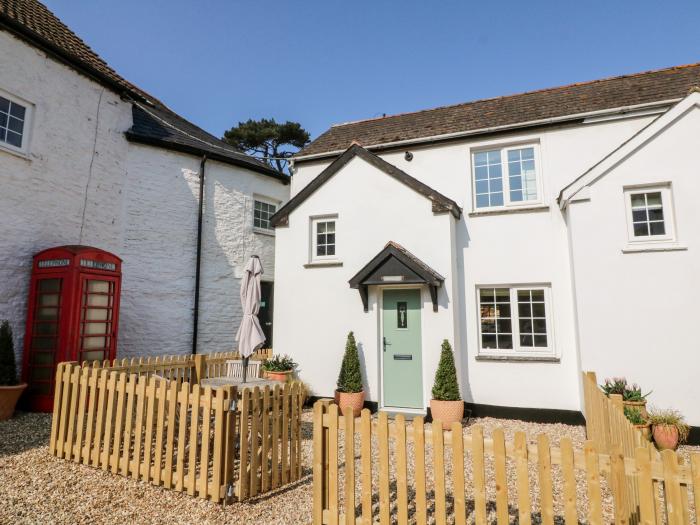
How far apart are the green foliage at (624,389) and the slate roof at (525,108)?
6.04 metres

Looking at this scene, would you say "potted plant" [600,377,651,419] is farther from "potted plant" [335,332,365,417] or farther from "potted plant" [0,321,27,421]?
"potted plant" [0,321,27,421]

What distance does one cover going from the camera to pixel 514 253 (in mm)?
9594

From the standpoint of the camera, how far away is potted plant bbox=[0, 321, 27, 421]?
742 cm

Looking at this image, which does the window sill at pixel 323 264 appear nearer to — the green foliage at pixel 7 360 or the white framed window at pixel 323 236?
the white framed window at pixel 323 236

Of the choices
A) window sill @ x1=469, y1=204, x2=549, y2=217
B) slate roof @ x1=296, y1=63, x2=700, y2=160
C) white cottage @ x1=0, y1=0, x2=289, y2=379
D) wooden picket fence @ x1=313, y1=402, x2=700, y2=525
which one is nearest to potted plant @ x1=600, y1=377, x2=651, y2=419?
wooden picket fence @ x1=313, y1=402, x2=700, y2=525

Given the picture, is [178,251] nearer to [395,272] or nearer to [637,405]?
[395,272]

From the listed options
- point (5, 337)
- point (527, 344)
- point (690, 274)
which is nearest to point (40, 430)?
point (5, 337)

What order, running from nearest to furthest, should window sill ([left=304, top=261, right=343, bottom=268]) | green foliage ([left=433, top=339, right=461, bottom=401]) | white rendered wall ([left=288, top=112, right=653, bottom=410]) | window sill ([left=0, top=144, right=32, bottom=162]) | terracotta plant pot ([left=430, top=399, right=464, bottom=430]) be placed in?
terracotta plant pot ([left=430, top=399, right=464, bottom=430])
green foliage ([left=433, top=339, right=461, bottom=401])
window sill ([left=0, top=144, right=32, bottom=162])
white rendered wall ([left=288, top=112, right=653, bottom=410])
window sill ([left=304, top=261, right=343, bottom=268])

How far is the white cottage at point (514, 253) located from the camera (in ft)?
26.0

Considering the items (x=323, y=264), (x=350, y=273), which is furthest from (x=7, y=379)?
(x=350, y=273)

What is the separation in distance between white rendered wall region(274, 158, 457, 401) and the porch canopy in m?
0.25

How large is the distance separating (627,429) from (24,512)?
6.09 meters

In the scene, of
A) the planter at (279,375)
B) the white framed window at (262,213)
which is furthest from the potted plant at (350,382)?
the white framed window at (262,213)

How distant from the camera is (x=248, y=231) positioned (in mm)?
14164
